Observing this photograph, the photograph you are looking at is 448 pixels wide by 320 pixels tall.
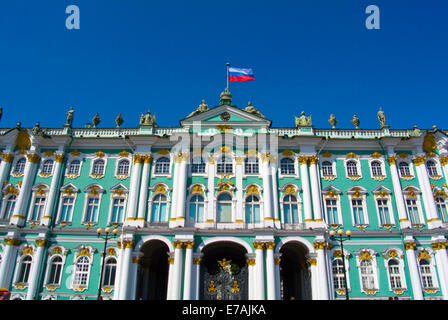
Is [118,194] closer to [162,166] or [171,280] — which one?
[162,166]

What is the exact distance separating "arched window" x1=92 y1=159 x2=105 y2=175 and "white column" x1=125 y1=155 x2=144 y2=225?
→ 130 inches

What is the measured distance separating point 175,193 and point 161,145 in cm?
541

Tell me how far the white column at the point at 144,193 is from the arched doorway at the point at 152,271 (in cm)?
231

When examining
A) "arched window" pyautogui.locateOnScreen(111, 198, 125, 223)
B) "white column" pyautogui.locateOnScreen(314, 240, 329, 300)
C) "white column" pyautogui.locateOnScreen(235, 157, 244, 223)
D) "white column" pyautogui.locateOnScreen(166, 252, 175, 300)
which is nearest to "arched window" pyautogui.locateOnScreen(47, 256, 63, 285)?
"arched window" pyautogui.locateOnScreen(111, 198, 125, 223)

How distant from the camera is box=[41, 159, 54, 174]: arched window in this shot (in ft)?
112

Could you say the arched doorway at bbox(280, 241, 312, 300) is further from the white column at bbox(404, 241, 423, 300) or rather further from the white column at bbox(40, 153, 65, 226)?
the white column at bbox(40, 153, 65, 226)

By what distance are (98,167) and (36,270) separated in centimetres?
1057

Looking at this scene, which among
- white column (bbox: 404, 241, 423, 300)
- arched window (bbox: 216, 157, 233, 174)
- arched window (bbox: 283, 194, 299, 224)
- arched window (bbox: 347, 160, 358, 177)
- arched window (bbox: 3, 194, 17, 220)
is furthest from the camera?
arched window (bbox: 347, 160, 358, 177)

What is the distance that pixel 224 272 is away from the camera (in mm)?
30984

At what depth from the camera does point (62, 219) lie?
32188mm

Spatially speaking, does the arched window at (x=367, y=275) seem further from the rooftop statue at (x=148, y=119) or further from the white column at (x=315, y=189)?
the rooftop statue at (x=148, y=119)
